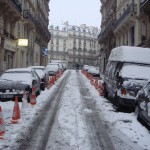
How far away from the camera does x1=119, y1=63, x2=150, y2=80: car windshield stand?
12.7 m

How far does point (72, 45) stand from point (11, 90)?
97.3 meters

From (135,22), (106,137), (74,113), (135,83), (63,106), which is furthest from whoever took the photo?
(135,22)

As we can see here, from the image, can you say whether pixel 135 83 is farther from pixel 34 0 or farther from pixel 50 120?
pixel 34 0

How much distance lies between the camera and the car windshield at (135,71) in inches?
501

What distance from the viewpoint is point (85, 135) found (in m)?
8.09

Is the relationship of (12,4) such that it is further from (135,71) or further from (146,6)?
(135,71)

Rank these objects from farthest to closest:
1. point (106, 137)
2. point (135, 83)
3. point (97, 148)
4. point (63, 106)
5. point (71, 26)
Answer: point (71, 26), point (63, 106), point (135, 83), point (106, 137), point (97, 148)

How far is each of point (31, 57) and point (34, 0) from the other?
27.6ft

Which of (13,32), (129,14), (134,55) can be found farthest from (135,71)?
(13,32)

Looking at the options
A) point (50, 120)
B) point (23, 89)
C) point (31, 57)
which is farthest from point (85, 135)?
point (31, 57)

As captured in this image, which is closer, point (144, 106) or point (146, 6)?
point (144, 106)

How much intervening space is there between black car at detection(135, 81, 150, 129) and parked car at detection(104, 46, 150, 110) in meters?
1.35

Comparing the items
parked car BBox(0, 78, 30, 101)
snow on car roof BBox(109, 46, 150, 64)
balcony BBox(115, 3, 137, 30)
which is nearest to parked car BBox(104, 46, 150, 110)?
snow on car roof BBox(109, 46, 150, 64)

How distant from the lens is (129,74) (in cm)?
1288
